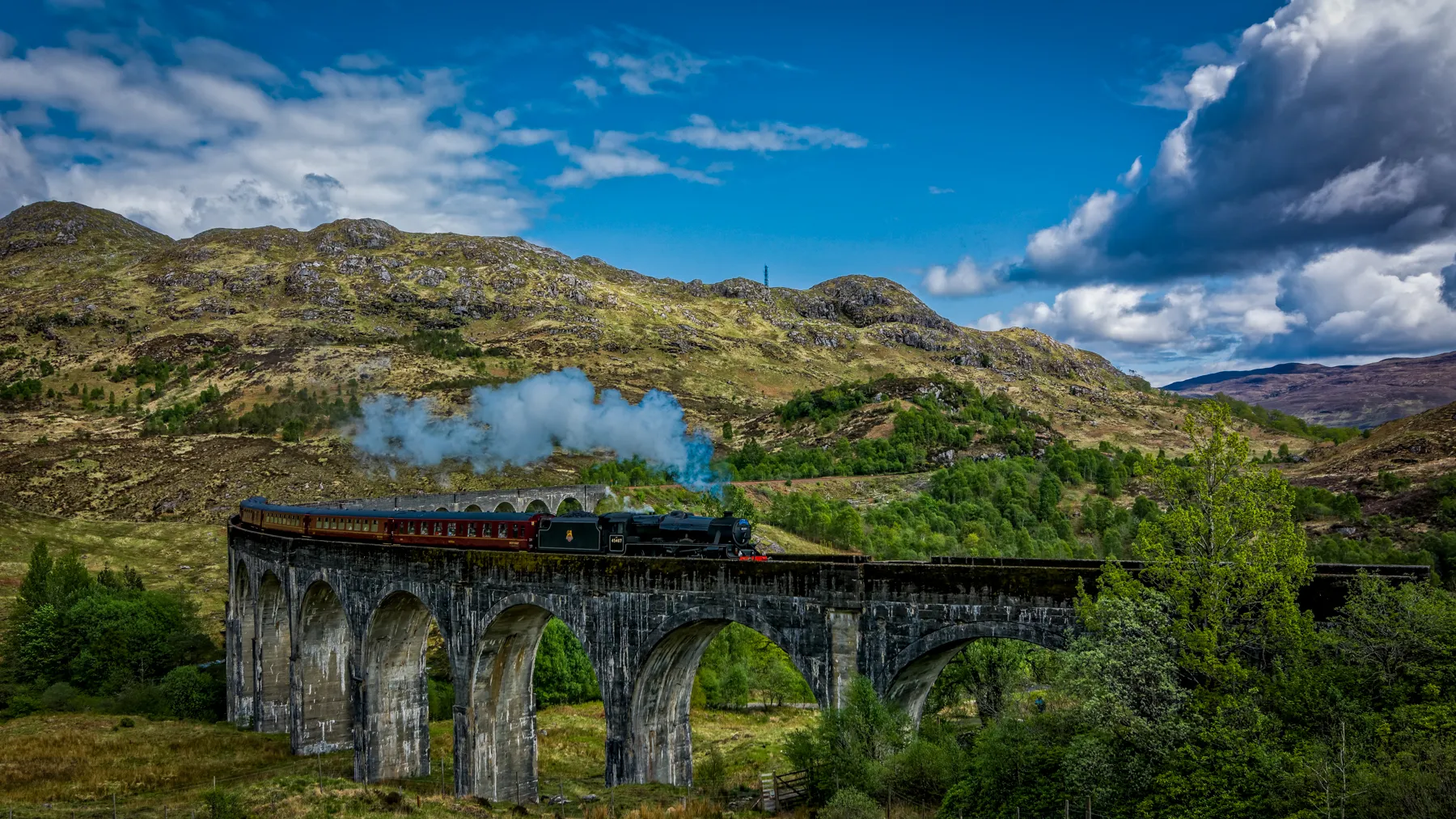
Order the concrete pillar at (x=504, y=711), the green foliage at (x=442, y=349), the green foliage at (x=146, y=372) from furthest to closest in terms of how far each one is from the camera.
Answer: the green foliage at (x=442, y=349), the green foliage at (x=146, y=372), the concrete pillar at (x=504, y=711)

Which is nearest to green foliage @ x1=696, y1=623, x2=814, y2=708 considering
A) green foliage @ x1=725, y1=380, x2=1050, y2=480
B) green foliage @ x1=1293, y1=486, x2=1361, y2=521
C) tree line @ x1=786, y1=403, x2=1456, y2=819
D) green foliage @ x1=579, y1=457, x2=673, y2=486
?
tree line @ x1=786, y1=403, x2=1456, y2=819

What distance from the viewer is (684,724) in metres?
32.0

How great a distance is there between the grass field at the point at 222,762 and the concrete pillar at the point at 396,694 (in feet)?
5.89

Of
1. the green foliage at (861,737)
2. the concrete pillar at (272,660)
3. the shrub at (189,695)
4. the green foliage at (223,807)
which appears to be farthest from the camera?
the shrub at (189,695)

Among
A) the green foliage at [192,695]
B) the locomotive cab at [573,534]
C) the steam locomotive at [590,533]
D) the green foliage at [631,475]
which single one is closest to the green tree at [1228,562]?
the steam locomotive at [590,533]

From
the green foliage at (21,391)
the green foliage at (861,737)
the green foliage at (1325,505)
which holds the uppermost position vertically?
the green foliage at (21,391)

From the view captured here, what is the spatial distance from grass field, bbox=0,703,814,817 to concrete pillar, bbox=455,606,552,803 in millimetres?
2415

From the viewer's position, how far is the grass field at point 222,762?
35625 millimetres

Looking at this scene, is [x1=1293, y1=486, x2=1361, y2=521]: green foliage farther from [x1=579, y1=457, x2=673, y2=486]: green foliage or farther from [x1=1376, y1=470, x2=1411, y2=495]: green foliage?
[x1=579, y1=457, x2=673, y2=486]: green foliage

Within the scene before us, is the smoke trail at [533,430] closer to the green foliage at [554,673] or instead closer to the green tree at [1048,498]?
the green foliage at [554,673]

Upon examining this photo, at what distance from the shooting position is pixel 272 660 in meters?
50.2

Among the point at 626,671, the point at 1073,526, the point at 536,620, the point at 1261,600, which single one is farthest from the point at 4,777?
the point at 1073,526

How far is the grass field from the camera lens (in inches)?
1403

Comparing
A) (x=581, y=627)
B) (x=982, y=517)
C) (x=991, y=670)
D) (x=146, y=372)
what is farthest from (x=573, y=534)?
(x=146, y=372)
